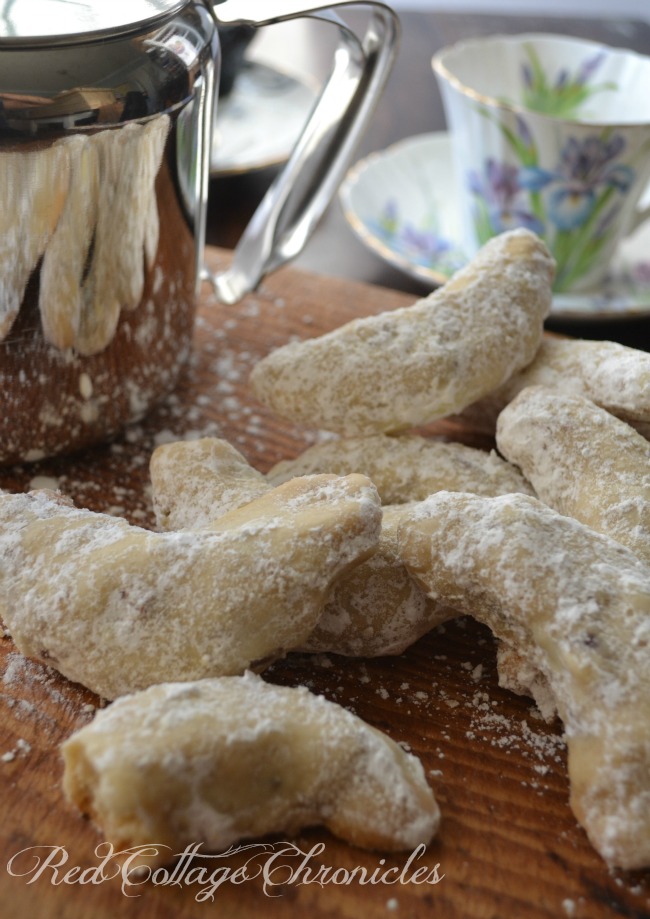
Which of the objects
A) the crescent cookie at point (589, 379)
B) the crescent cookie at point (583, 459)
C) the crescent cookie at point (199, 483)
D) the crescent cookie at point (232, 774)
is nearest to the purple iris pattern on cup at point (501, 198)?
the crescent cookie at point (589, 379)

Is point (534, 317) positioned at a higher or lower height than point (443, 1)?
higher

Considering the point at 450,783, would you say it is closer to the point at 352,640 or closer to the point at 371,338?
the point at 352,640

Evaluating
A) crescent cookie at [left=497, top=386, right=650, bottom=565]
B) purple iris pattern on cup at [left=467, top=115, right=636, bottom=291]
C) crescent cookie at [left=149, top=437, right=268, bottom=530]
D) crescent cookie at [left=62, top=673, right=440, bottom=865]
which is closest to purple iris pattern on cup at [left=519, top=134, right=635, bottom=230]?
purple iris pattern on cup at [left=467, top=115, right=636, bottom=291]

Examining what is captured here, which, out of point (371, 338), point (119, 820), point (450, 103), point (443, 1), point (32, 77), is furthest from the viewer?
point (443, 1)

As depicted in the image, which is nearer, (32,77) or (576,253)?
(32,77)

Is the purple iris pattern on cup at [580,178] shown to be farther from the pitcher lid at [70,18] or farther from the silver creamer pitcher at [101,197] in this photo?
the pitcher lid at [70,18]

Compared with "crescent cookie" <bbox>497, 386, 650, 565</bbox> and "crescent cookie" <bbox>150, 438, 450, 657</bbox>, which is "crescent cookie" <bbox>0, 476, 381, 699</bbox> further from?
"crescent cookie" <bbox>497, 386, 650, 565</bbox>

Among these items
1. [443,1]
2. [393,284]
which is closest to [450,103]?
[393,284]
